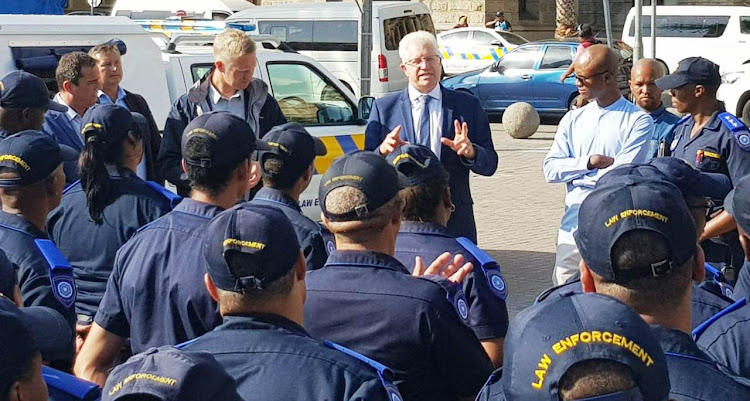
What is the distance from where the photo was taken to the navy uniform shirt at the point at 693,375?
2.45m

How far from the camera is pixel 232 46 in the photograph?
625 centimetres

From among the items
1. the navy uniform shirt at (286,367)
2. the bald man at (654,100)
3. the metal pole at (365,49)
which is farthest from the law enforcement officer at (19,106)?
the metal pole at (365,49)

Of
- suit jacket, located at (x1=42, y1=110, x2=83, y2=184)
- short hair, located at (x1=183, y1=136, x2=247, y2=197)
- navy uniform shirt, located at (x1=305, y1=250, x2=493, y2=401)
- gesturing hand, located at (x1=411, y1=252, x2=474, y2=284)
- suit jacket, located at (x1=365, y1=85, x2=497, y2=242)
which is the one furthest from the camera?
suit jacket, located at (x1=42, y1=110, x2=83, y2=184)

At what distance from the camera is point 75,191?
480 centimetres

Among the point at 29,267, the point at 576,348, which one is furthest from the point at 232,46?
the point at 576,348

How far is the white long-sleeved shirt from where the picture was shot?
561cm

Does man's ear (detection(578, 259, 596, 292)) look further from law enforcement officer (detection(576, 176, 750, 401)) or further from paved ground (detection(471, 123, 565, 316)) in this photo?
paved ground (detection(471, 123, 565, 316))

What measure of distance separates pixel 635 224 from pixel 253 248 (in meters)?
0.95

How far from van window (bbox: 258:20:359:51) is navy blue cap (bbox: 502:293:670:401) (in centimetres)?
1941

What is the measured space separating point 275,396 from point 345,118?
695 cm

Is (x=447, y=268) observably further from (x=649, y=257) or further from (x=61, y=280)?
(x=61, y=280)

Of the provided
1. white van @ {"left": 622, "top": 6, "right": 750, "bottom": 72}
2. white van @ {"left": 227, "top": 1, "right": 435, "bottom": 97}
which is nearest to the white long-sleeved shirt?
white van @ {"left": 227, "top": 1, "right": 435, "bottom": 97}

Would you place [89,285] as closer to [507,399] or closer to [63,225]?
[63,225]

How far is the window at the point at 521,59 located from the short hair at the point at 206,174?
1797cm
